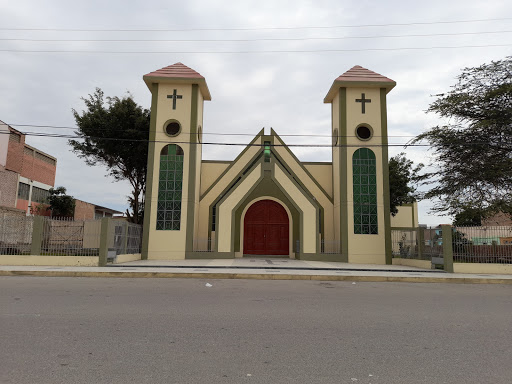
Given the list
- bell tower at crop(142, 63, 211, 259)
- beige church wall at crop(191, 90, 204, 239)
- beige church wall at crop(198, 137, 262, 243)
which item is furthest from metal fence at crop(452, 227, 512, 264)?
beige church wall at crop(191, 90, 204, 239)

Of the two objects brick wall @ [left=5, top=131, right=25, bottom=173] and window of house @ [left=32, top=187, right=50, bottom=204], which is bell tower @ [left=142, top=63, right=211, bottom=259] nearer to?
brick wall @ [left=5, top=131, right=25, bottom=173]

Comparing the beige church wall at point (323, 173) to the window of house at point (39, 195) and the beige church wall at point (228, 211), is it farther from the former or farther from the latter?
the window of house at point (39, 195)

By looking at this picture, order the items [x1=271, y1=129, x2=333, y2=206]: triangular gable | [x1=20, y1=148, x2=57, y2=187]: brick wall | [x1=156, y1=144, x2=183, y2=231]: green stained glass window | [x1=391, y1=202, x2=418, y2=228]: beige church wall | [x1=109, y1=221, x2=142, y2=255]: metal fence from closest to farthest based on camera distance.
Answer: [x1=109, y1=221, x2=142, y2=255]: metal fence < [x1=156, y1=144, x2=183, y2=231]: green stained glass window < [x1=271, y1=129, x2=333, y2=206]: triangular gable < [x1=391, y1=202, x2=418, y2=228]: beige church wall < [x1=20, y1=148, x2=57, y2=187]: brick wall

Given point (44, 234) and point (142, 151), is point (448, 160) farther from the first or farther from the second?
point (44, 234)

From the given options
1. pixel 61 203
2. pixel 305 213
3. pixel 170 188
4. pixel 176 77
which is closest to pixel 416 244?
pixel 305 213

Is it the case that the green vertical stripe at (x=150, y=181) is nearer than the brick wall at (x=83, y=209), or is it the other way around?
the green vertical stripe at (x=150, y=181)

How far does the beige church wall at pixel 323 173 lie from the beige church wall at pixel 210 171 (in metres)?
5.39

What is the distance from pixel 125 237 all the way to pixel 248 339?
48.2ft

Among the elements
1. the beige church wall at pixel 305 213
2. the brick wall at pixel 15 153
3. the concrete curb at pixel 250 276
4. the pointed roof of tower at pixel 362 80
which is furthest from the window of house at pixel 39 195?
the pointed roof of tower at pixel 362 80

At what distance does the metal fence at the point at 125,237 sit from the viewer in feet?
55.6

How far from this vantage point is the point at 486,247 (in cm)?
1573

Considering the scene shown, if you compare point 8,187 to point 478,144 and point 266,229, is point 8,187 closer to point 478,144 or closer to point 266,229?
point 266,229

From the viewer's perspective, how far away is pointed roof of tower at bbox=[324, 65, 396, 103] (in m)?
21.4

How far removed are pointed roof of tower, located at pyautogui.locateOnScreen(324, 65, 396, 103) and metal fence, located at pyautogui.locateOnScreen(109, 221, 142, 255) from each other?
13.6m
